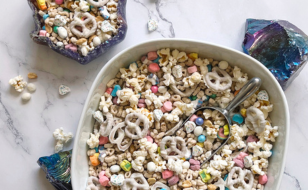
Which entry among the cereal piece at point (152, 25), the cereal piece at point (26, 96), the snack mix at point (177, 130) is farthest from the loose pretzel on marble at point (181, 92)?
the cereal piece at point (26, 96)

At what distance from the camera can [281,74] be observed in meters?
0.97

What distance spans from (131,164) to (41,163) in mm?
291

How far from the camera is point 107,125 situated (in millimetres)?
961

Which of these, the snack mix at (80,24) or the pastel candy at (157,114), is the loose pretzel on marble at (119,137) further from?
the snack mix at (80,24)

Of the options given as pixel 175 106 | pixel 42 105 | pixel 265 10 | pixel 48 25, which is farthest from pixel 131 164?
pixel 265 10

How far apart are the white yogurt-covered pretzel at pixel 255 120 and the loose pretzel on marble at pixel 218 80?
106mm

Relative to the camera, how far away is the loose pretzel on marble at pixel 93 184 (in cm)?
96

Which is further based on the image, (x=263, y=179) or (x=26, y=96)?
(x=26, y=96)

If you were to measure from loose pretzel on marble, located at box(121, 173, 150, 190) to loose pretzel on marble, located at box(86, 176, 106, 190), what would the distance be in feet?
0.26

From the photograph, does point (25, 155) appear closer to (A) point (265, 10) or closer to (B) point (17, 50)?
(B) point (17, 50)

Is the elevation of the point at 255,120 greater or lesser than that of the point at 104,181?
greater

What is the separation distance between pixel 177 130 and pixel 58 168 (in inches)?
15.8

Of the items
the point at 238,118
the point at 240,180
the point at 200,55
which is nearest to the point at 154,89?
the point at 200,55

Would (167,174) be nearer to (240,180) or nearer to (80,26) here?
(240,180)
